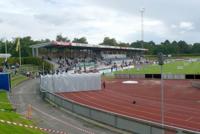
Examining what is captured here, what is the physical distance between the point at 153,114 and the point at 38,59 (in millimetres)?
52500

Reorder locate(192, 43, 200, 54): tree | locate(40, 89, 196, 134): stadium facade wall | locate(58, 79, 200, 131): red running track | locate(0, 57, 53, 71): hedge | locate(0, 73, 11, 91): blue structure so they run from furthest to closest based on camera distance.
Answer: locate(192, 43, 200, 54): tree
locate(0, 57, 53, 71): hedge
locate(0, 73, 11, 91): blue structure
locate(58, 79, 200, 131): red running track
locate(40, 89, 196, 134): stadium facade wall

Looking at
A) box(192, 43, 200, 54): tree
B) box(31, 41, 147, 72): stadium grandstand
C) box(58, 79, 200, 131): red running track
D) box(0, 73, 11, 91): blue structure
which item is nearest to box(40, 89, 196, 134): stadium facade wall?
box(58, 79, 200, 131): red running track

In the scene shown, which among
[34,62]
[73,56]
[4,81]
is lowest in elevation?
[4,81]

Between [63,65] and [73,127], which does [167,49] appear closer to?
[63,65]

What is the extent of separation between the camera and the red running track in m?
29.2

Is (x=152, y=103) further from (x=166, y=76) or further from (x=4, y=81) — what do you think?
(x=166, y=76)

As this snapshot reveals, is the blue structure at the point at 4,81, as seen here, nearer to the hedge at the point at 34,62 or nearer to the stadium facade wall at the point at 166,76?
the stadium facade wall at the point at 166,76

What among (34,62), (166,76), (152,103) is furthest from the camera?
(34,62)

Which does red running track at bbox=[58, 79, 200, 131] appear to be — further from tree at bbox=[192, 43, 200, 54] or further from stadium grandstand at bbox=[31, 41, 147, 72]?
tree at bbox=[192, 43, 200, 54]

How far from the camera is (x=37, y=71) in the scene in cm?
7531

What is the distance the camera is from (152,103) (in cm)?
3794

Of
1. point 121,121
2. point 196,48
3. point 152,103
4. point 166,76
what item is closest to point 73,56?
point 166,76

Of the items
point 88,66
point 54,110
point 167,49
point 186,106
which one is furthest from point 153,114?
point 167,49

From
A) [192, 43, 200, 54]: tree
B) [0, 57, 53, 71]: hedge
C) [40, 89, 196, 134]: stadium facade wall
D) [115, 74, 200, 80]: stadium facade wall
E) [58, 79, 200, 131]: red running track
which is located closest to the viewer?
[40, 89, 196, 134]: stadium facade wall
